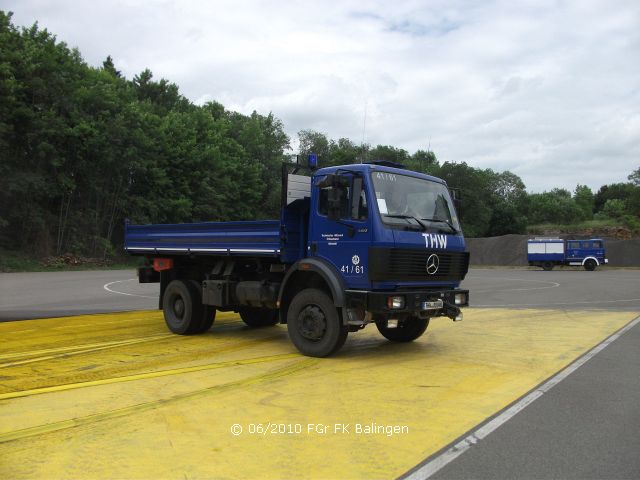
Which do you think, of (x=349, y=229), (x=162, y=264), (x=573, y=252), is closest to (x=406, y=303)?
(x=349, y=229)

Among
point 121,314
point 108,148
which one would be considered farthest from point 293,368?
point 108,148

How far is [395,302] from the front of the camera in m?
7.85

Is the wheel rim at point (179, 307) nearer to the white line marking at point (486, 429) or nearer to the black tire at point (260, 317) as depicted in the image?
the black tire at point (260, 317)

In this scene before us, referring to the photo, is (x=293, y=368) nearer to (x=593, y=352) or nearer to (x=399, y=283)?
(x=399, y=283)

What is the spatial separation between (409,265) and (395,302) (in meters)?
0.58

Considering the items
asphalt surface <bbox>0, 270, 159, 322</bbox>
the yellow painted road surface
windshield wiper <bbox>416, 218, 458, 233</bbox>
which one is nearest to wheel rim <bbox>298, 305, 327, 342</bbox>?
the yellow painted road surface

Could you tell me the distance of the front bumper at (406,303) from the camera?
775 centimetres

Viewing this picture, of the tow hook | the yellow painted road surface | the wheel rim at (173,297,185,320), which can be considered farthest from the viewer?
the wheel rim at (173,297,185,320)

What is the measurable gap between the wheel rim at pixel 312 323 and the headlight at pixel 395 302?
1003 mm

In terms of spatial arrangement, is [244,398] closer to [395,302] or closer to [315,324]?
[315,324]

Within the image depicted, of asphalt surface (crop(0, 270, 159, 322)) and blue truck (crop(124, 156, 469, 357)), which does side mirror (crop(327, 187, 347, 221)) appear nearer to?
blue truck (crop(124, 156, 469, 357))

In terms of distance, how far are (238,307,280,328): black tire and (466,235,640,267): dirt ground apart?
43.2 m

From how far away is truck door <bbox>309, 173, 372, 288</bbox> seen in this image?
7949 millimetres

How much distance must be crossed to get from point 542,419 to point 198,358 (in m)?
4.83
